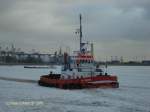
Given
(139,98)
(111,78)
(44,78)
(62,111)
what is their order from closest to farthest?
(62,111) < (139,98) < (111,78) < (44,78)

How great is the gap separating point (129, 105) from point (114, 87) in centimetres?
2119

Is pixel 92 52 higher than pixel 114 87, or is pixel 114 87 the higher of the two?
pixel 92 52

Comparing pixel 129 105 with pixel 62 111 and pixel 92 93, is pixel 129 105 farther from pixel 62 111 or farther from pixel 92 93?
pixel 92 93

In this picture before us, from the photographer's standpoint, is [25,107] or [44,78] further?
[44,78]

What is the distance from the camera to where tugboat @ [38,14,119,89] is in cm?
7088

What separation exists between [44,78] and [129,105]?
36.5m

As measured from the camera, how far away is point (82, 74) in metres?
74.1

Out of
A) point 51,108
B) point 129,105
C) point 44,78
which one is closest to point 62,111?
point 51,108

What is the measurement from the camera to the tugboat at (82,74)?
233 ft

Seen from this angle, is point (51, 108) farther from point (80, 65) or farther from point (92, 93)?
point (80, 65)

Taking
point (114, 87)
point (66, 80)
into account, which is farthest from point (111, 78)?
point (66, 80)

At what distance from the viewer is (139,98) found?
61594mm

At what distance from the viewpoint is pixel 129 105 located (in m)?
52.3

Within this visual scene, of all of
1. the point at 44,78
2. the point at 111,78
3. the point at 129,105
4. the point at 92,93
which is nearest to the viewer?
the point at 129,105
